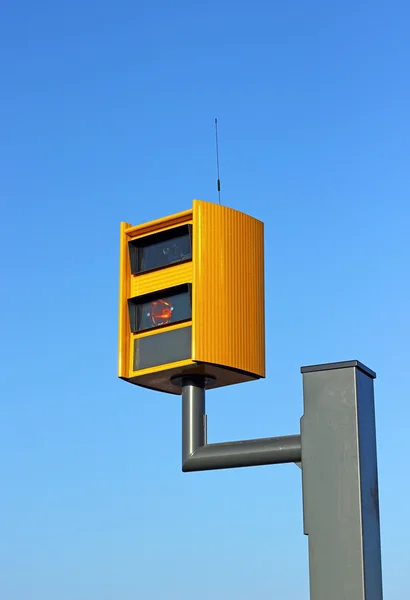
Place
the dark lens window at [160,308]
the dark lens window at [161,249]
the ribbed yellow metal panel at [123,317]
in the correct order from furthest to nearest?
the ribbed yellow metal panel at [123,317] → the dark lens window at [161,249] → the dark lens window at [160,308]

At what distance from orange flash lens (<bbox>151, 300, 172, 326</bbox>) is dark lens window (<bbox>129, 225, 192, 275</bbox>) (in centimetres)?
32

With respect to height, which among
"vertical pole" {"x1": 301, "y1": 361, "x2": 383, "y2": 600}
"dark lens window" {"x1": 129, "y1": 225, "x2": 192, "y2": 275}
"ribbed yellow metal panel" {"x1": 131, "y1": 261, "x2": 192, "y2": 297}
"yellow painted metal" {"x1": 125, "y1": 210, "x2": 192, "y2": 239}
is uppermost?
"yellow painted metal" {"x1": 125, "y1": 210, "x2": 192, "y2": 239}

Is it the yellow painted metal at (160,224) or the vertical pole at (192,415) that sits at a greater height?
the yellow painted metal at (160,224)

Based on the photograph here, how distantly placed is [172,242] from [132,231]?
1.67ft

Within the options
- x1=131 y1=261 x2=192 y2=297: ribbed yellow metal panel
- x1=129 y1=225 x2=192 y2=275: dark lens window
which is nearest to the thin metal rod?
x1=131 y1=261 x2=192 y2=297: ribbed yellow metal panel

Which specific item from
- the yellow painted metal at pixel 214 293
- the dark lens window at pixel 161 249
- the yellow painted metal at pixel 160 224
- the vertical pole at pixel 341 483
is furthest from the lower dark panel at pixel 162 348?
the vertical pole at pixel 341 483

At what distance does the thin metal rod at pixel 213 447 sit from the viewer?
25.8 ft

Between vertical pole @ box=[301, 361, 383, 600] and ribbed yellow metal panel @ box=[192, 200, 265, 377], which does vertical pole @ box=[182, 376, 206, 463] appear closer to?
ribbed yellow metal panel @ box=[192, 200, 265, 377]

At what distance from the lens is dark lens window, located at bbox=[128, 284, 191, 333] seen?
358 inches

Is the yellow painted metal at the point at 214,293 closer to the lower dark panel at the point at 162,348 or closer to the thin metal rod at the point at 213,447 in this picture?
the lower dark panel at the point at 162,348

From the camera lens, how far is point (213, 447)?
877cm

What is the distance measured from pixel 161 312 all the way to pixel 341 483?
280 cm

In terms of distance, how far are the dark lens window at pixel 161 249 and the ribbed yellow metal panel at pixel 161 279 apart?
55mm

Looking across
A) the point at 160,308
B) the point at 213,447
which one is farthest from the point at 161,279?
the point at 213,447
